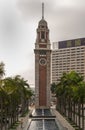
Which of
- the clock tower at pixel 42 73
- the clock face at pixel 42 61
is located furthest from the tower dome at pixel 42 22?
the clock face at pixel 42 61

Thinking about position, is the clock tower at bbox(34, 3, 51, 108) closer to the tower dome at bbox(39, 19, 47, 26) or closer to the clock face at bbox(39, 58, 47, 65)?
the clock face at bbox(39, 58, 47, 65)

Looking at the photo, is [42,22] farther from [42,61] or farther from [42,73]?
[42,73]

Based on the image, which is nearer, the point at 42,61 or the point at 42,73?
the point at 42,73

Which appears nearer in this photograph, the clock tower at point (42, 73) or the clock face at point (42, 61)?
the clock tower at point (42, 73)

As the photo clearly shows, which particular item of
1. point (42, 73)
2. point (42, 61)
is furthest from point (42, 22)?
point (42, 73)

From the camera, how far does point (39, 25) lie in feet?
433

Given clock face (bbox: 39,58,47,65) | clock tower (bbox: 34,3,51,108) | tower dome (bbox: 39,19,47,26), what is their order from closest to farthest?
1. clock tower (bbox: 34,3,51,108)
2. clock face (bbox: 39,58,47,65)
3. tower dome (bbox: 39,19,47,26)

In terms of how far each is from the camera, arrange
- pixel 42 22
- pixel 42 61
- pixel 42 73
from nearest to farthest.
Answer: pixel 42 73, pixel 42 61, pixel 42 22

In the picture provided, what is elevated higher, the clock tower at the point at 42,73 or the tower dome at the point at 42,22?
the tower dome at the point at 42,22

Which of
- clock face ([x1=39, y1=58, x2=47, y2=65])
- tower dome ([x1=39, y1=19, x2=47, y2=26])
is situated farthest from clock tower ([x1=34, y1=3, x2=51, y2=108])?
tower dome ([x1=39, y1=19, x2=47, y2=26])

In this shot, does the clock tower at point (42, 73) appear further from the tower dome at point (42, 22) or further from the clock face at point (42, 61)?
the tower dome at point (42, 22)

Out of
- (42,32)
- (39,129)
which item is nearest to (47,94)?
(42,32)

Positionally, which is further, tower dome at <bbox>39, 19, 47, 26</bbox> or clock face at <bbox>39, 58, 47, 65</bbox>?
tower dome at <bbox>39, 19, 47, 26</bbox>

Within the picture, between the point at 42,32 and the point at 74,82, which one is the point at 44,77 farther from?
the point at 74,82
